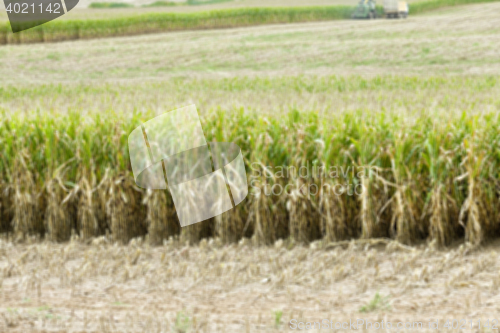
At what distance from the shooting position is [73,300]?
14.5 feet

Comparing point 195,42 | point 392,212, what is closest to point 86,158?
point 392,212

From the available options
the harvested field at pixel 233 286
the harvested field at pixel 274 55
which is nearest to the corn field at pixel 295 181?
the harvested field at pixel 233 286

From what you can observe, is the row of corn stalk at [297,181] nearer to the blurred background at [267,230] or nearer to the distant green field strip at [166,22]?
the blurred background at [267,230]

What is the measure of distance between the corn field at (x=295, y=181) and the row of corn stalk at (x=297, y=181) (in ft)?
0.03

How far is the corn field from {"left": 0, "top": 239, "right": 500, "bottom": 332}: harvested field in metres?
0.23

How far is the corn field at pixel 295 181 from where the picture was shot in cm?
541

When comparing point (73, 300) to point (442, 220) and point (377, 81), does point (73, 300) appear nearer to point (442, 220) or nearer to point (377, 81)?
point (442, 220)

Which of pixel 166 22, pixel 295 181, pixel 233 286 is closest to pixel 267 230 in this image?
pixel 295 181

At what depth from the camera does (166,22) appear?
4022 cm

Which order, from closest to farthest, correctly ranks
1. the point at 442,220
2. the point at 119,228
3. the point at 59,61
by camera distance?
the point at 442,220 → the point at 119,228 → the point at 59,61

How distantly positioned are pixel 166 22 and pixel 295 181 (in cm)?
3621

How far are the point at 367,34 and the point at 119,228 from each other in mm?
27712

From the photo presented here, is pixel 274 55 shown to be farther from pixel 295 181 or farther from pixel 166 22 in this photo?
pixel 295 181

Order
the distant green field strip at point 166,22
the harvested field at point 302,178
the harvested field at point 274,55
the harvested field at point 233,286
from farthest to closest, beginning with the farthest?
the distant green field strip at point 166,22 < the harvested field at point 274,55 < the harvested field at point 302,178 < the harvested field at point 233,286
